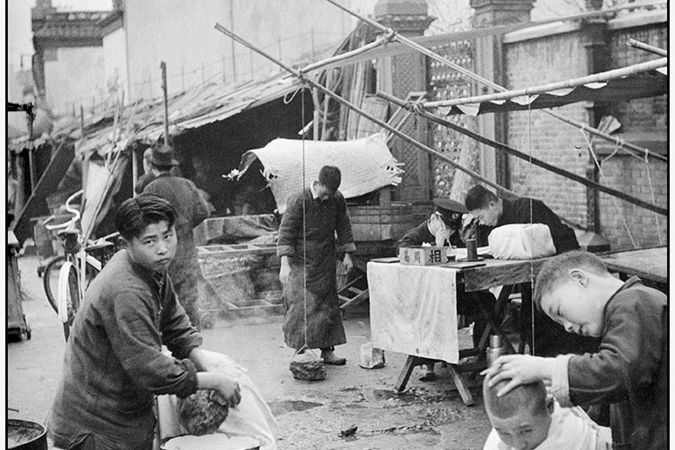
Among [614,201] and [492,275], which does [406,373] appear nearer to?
[492,275]

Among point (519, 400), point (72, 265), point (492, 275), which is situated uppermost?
point (72, 265)

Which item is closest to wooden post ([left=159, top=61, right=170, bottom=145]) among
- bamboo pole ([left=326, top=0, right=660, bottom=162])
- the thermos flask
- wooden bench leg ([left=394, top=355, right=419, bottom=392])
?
bamboo pole ([left=326, top=0, right=660, bottom=162])

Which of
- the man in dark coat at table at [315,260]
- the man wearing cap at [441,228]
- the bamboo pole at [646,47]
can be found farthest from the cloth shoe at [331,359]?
the bamboo pole at [646,47]

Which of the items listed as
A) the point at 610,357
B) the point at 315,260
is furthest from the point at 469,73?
the point at 610,357

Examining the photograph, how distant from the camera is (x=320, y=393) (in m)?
5.73

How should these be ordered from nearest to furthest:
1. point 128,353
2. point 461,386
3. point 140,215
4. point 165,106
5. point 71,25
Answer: point 128,353 → point 140,215 → point 71,25 → point 165,106 → point 461,386

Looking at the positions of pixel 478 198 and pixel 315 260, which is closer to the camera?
pixel 478 198

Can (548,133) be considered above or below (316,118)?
below

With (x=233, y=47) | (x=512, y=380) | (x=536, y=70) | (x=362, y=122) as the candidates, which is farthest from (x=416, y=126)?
(x=512, y=380)

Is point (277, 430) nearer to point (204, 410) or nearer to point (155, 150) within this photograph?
point (204, 410)

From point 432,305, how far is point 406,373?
0.58m

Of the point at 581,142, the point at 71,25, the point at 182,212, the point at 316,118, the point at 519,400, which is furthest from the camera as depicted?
the point at 316,118

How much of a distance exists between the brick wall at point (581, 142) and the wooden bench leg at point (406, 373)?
1348 millimetres

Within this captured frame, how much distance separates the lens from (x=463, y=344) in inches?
221
